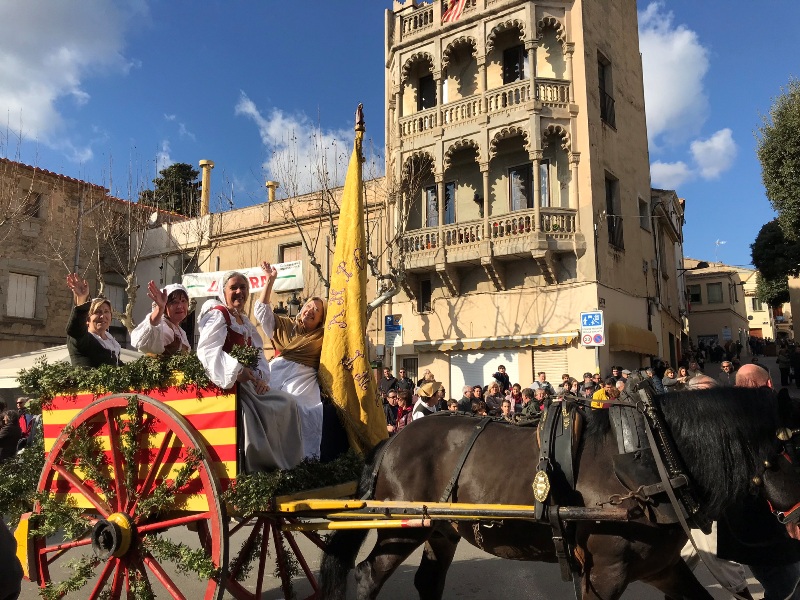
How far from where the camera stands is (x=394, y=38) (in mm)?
20859

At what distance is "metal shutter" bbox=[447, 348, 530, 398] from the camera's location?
17.9 m

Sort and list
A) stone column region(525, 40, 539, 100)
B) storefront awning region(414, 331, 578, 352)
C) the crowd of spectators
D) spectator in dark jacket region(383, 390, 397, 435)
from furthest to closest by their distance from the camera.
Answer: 1. stone column region(525, 40, 539, 100)
2. storefront awning region(414, 331, 578, 352)
3. spectator in dark jacket region(383, 390, 397, 435)
4. the crowd of spectators

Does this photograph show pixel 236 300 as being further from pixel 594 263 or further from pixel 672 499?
pixel 594 263

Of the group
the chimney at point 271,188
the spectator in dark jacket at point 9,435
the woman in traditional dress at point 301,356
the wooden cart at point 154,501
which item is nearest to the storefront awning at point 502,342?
the chimney at point 271,188

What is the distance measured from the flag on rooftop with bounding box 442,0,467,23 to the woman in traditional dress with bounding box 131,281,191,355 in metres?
17.1

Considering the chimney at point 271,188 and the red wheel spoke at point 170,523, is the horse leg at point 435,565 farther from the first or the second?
the chimney at point 271,188

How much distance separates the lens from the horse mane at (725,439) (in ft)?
10.3

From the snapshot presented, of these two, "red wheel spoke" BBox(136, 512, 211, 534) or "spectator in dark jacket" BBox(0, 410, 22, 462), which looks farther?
"spectator in dark jacket" BBox(0, 410, 22, 462)

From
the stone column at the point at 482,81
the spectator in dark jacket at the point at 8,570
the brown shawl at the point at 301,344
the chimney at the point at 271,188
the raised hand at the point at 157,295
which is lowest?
the spectator in dark jacket at the point at 8,570

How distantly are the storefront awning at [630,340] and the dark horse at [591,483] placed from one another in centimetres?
1396

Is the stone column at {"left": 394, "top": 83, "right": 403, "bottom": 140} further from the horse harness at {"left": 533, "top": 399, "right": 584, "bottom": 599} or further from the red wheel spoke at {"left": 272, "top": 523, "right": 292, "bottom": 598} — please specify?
the horse harness at {"left": 533, "top": 399, "right": 584, "bottom": 599}

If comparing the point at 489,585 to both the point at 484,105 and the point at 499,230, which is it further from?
the point at 484,105

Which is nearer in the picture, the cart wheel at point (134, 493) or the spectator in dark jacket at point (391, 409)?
the cart wheel at point (134, 493)

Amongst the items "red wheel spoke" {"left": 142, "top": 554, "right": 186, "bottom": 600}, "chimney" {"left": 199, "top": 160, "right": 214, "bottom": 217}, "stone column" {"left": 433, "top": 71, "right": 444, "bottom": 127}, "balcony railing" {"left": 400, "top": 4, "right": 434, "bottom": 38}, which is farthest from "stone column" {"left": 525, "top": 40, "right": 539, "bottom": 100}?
"red wheel spoke" {"left": 142, "top": 554, "right": 186, "bottom": 600}
